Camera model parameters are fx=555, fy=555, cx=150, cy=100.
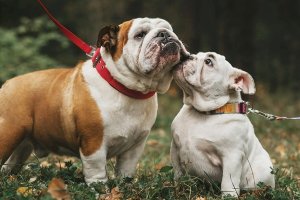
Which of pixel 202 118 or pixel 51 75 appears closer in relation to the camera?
pixel 202 118

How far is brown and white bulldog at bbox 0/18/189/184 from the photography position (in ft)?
14.4

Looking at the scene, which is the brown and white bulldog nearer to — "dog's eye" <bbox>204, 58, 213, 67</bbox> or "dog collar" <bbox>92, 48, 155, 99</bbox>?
"dog collar" <bbox>92, 48, 155, 99</bbox>

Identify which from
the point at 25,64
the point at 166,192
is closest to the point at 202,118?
the point at 166,192

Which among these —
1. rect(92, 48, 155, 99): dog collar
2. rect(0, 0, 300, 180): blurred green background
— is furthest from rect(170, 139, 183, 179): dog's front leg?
rect(0, 0, 300, 180): blurred green background

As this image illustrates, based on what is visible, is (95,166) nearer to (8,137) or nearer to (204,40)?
(8,137)

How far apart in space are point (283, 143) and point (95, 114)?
4428 millimetres

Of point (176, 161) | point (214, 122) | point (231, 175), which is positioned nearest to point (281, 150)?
point (176, 161)

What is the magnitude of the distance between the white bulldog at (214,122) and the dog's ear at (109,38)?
1.87 feet

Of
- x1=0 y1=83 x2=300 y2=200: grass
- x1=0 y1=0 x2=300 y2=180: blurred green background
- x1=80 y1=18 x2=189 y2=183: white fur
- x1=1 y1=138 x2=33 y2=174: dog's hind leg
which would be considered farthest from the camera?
x1=0 y1=0 x2=300 y2=180: blurred green background

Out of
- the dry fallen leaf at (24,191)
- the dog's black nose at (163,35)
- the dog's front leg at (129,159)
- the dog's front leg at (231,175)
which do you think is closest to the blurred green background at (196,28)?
the dog's front leg at (129,159)

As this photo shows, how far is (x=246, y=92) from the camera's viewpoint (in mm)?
4594

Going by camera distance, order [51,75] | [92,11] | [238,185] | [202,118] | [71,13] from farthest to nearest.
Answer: [92,11] → [71,13] → [51,75] → [202,118] → [238,185]

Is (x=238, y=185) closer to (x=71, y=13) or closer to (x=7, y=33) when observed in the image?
(x=7, y=33)

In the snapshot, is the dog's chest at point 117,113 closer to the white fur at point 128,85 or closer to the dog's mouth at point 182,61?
the white fur at point 128,85
